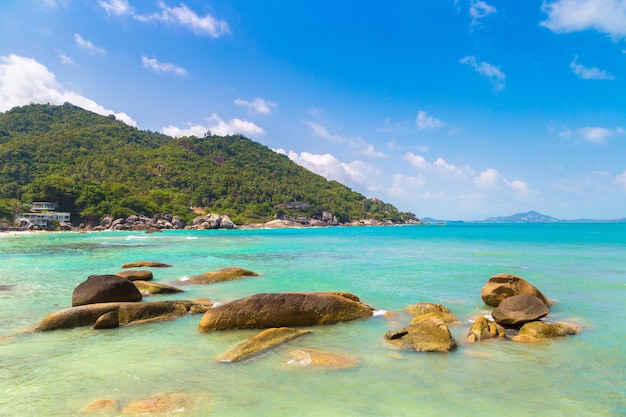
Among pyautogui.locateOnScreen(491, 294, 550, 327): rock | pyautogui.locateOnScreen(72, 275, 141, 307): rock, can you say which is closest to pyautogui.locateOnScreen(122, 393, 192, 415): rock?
pyautogui.locateOnScreen(72, 275, 141, 307): rock

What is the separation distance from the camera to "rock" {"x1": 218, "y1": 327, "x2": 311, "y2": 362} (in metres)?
9.23

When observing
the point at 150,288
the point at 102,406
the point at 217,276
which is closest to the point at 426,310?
the point at 102,406

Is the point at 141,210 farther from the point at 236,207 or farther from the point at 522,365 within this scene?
the point at 522,365

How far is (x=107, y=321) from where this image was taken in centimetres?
1198

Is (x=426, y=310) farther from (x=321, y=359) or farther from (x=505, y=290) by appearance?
(x=321, y=359)

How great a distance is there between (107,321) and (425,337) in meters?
9.73

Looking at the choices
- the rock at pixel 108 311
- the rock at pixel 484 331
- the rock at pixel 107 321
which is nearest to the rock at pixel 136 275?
the rock at pixel 108 311

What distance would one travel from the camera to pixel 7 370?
8.51 metres

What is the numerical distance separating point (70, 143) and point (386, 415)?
180234 mm

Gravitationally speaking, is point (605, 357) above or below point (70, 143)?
below

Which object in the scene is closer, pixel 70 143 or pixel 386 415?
pixel 386 415

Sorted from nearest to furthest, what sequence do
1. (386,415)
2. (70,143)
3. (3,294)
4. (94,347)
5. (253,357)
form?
(386,415)
(253,357)
(94,347)
(3,294)
(70,143)

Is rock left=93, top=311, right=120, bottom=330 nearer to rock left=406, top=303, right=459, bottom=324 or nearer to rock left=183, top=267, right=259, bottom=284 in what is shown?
rock left=183, top=267, right=259, bottom=284

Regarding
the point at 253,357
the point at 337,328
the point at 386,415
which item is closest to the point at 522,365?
the point at 386,415
